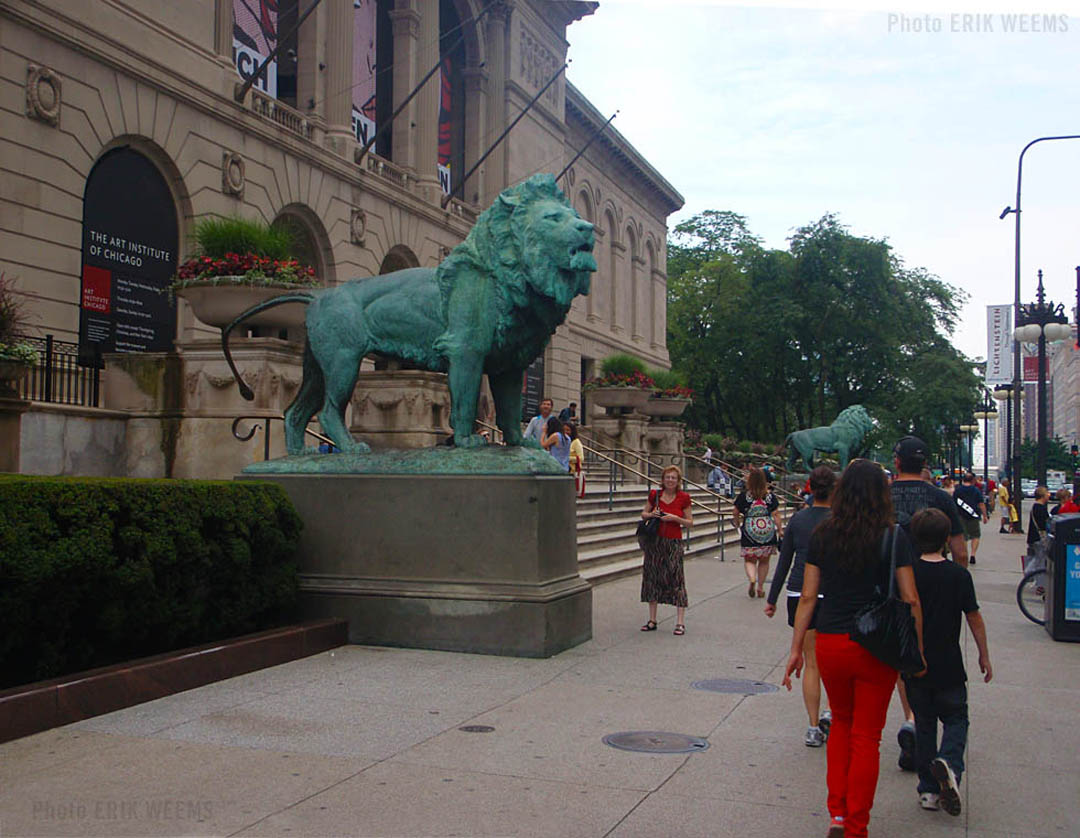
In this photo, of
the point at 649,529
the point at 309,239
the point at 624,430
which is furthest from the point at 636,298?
the point at 649,529

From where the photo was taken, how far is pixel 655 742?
6.39 m

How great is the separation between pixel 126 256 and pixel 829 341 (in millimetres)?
39563

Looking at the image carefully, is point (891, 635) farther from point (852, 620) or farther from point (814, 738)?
point (814, 738)

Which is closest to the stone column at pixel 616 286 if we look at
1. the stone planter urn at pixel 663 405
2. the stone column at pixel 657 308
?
the stone column at pixel 657 308

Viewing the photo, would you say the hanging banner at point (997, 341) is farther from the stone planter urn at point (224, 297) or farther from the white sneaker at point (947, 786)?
the white sneaker at point (947, 786)

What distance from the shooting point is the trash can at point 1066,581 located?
433 inches

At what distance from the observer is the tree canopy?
51219 mm

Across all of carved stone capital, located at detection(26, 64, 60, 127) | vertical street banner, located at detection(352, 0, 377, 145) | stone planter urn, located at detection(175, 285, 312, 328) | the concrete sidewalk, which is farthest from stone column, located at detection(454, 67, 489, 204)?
the concrete sidewalk

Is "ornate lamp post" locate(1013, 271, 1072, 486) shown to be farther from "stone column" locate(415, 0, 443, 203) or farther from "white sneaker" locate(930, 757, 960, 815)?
"white sneaker" locate(930, 757, 960, 815)

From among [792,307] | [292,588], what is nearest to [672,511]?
[292,588]

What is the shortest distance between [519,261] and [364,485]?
8.14 feet

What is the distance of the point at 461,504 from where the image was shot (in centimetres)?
930

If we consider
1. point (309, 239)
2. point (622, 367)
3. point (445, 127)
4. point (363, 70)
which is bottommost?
point (622, 367)

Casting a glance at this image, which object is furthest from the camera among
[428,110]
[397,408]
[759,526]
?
[428,110]
